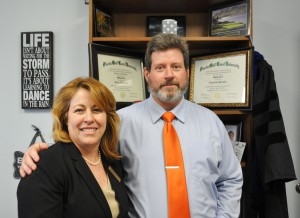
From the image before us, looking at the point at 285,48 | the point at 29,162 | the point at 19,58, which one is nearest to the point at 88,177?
the point at 29,162

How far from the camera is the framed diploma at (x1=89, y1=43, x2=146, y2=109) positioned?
1774 mm

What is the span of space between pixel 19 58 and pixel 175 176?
1.59 m

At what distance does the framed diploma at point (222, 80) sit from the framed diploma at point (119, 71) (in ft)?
1.23

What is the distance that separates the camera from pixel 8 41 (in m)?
2.18

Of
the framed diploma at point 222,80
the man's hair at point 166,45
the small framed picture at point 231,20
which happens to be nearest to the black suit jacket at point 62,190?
the man's hair at point 166,45

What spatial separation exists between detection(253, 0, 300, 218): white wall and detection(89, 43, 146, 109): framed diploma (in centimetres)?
98

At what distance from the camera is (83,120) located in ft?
3.70

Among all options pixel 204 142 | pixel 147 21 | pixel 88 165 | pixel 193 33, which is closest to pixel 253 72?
pixel 193 33

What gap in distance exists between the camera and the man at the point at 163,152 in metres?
1.33

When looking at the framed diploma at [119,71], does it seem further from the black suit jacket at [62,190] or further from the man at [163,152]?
the black suit jacket at [62,190]

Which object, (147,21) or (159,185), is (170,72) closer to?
(159,185)

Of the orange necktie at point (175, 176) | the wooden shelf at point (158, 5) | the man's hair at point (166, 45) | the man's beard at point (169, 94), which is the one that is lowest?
the orange necktie at point (175, 176)

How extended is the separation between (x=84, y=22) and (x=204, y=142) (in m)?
1.38

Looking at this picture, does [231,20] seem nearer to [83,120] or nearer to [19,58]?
[83,120]
